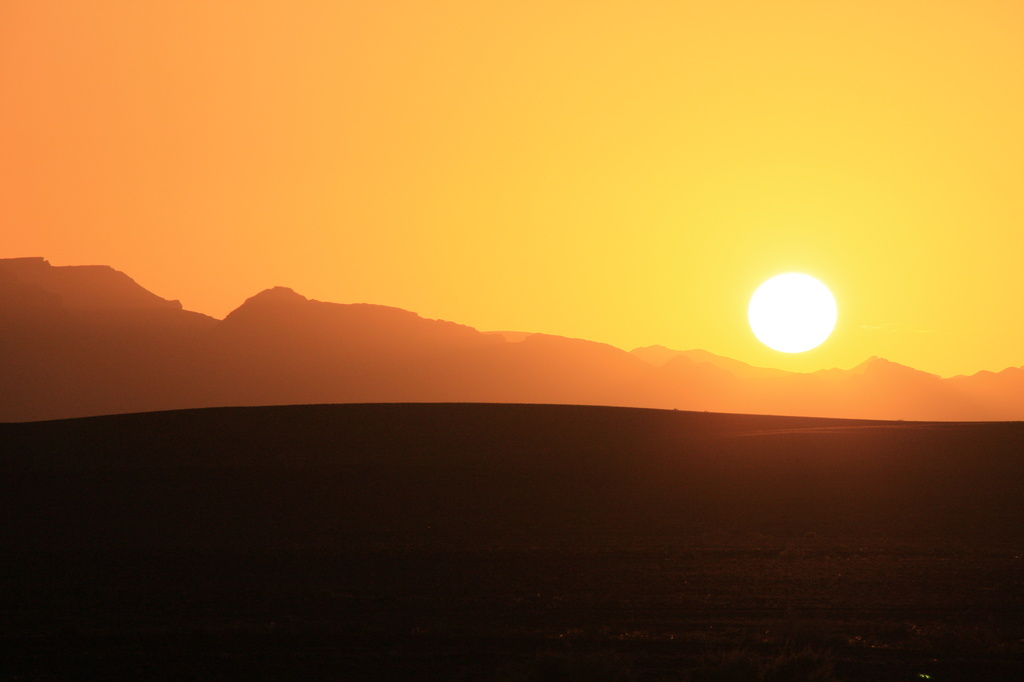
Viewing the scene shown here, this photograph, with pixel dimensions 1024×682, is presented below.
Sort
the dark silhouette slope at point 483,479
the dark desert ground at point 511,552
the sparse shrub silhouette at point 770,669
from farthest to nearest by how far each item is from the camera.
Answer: the dark silhouette slope at point 483,479 < the dark desert ground at point 511,552 < the sparse shrub silhouette at point 770,669

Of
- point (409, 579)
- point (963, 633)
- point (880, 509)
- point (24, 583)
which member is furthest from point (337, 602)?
point (880, 509)

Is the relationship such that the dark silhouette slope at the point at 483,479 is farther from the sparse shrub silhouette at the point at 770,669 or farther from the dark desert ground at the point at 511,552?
the sparse shrub silhouette at the point at 770,669

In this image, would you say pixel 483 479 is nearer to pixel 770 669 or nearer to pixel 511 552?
pixel 511 552

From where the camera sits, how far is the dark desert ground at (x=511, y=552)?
587 inches

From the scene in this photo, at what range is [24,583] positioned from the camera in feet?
67.8

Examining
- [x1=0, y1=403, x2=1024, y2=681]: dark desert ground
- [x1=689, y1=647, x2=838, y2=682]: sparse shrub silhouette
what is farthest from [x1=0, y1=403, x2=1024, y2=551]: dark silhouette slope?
[x1=689, y1=647, x2=838, y2=682]: sparse shrub silhouette

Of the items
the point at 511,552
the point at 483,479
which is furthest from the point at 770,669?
the point at 483,479

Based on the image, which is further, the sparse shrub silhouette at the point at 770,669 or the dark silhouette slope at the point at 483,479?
the dark silhouette slope at the point at 483,479

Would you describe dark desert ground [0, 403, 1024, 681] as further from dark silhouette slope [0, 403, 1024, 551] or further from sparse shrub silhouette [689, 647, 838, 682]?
dark silhouette slope [0, 403, 1024, 551]

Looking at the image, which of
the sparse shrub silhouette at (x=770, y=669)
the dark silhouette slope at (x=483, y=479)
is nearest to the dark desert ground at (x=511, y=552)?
the sparse shrub silhouette at (x=770, y=669)

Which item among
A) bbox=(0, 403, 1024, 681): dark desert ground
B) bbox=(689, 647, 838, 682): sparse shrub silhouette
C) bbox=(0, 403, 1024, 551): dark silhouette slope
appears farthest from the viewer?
bbox=(0, 403, 1024, 551): dark silhouette slope

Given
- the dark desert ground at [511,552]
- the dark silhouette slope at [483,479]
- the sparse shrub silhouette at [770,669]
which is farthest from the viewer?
the dark silhouette slope at [483,479]

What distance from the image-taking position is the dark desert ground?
14898 millimetres

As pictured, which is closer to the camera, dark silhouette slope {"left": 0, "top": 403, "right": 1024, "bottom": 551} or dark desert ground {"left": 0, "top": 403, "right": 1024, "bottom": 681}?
dark desert ground {"left": 0, "top": 403, "right": 1024, "bottom": 681}
